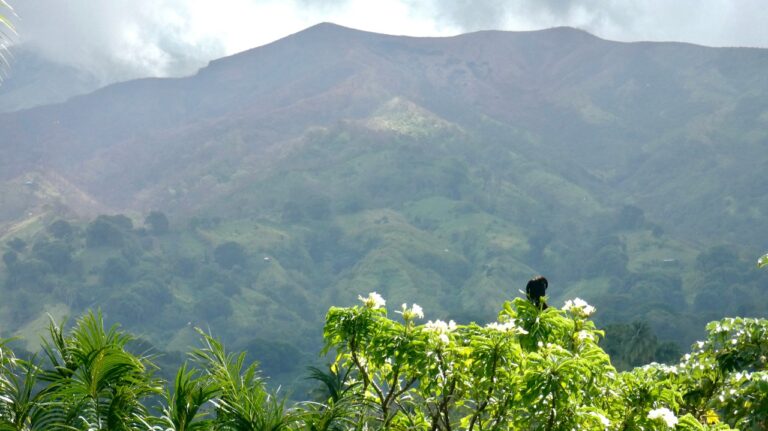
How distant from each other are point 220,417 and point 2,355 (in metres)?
2.70

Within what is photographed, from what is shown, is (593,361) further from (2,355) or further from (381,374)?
(2,355)

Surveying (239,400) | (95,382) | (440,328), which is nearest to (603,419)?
(440,328)

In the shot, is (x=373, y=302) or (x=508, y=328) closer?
(x=508, y=328)

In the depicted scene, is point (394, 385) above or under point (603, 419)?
above

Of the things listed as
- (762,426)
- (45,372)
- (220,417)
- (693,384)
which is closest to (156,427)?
(220,417)

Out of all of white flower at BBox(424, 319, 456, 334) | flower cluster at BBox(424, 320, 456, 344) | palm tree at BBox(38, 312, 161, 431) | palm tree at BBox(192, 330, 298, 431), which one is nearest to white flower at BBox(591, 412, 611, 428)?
flower cluster at BBox(424, 320, 456, 344)

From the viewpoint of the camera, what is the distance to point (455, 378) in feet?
33.9

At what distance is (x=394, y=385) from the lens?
10844mm

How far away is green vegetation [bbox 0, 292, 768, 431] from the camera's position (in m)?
9.21

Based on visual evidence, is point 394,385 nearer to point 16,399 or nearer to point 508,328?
point 508,328

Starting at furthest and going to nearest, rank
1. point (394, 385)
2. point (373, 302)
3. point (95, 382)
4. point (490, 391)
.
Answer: point (373, 302) < point (394, 385) < point (490, 391) < point (95, 382)

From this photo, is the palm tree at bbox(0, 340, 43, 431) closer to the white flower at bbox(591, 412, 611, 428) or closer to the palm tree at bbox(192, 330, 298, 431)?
the palm tree at bbox(192, 330, 298, 431)

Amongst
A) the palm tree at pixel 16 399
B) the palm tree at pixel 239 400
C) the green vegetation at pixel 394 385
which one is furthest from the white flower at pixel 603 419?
the palm tree at pixel 16 399

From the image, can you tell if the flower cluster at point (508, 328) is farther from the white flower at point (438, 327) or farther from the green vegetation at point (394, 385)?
the white flower at point (438, 327)
